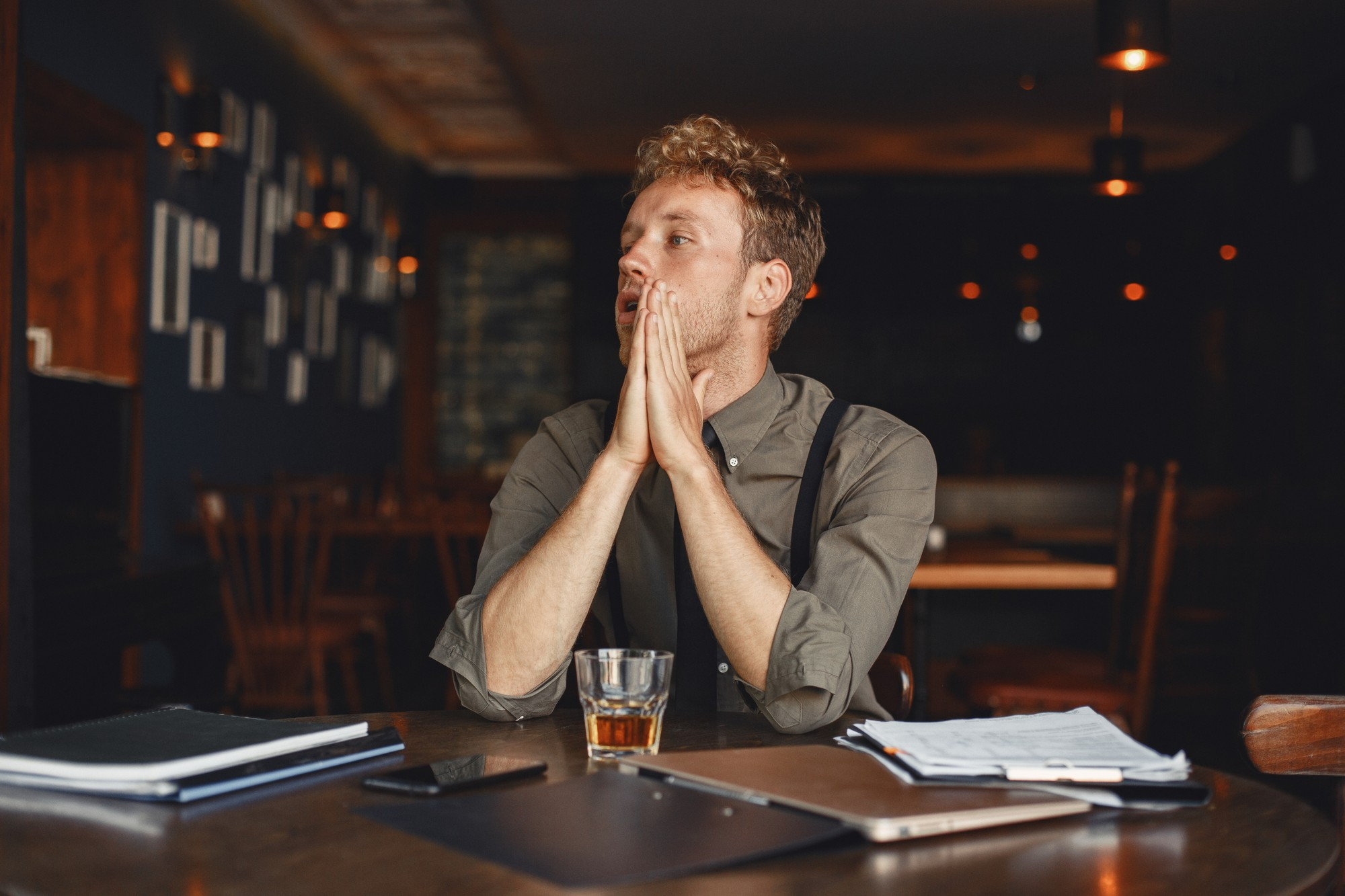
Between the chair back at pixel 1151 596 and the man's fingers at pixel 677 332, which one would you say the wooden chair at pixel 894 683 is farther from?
the chair back at pixel 1151 596

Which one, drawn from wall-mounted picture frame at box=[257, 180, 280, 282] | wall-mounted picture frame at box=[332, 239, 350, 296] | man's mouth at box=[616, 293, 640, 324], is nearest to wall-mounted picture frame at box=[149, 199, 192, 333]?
wall-mounted picture frame at box=[257, 180, 280, 282]

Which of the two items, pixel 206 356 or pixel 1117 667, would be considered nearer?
pixel 1117 667

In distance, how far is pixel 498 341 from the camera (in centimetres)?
972

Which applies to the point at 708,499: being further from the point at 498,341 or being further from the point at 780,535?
the point at 498,341

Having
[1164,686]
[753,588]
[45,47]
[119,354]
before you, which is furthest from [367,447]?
[753,588]

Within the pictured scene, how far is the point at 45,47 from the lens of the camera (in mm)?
3844

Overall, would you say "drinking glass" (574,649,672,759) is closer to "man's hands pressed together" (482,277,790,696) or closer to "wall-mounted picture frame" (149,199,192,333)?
"man's hands pressed together" (482,277,790,696)

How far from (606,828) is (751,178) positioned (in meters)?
0.99

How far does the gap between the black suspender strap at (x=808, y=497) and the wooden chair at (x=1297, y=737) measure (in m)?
0.52

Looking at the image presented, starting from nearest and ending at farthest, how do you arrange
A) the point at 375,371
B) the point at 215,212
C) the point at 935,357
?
the point at 215,212 → the point at 375,371 → the point at 935,357

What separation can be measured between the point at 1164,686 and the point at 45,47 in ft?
14.0

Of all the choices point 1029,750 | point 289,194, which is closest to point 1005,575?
point 1029,750


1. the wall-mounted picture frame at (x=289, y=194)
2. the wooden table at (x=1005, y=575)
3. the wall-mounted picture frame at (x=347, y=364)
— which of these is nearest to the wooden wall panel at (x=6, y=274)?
the wooden table at (x=1005, y=575)

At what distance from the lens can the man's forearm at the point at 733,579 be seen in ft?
4.09
